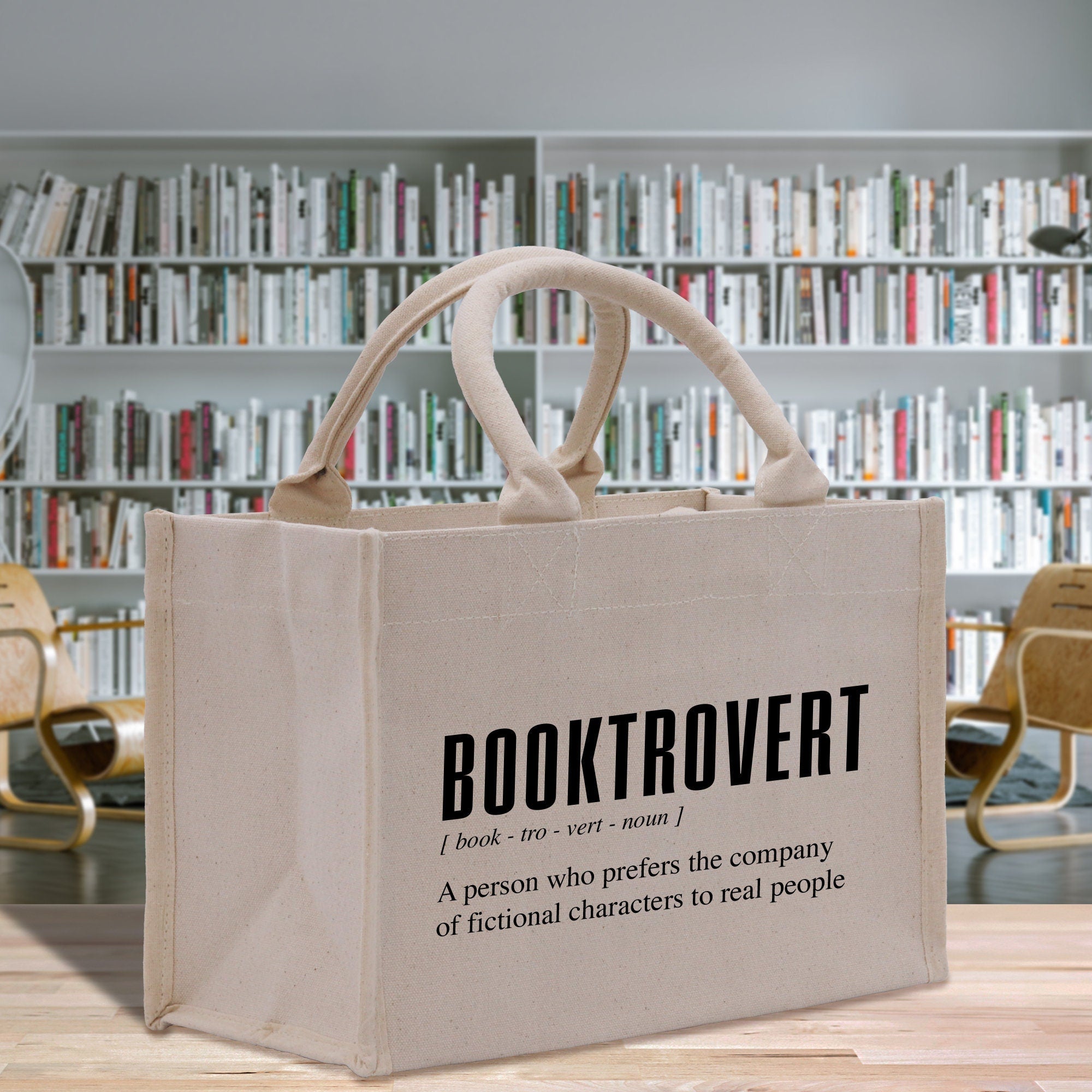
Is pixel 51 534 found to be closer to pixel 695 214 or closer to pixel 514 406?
pixel 695 214

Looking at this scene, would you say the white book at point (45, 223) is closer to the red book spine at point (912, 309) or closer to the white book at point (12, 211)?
the white book at point (12, 211)

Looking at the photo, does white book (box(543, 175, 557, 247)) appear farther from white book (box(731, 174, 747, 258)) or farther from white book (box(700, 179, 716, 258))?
white book (box(731, 174, 747, 258))

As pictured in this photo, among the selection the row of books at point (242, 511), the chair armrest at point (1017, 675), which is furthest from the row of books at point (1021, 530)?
the chair armrest at point (1017, 675)

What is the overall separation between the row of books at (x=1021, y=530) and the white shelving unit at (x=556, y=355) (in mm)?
75

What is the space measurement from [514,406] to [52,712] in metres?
2.59

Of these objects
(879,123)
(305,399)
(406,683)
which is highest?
(879,123)

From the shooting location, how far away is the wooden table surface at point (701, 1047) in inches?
17.0

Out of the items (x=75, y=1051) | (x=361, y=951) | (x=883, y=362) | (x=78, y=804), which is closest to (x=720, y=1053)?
(x=361, y=951)

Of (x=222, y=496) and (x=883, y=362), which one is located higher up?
(x=883, y=362)

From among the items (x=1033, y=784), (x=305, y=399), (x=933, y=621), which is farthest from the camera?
(x=305, y=399)

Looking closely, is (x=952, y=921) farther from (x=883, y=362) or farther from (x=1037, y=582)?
(x=883, y=362)

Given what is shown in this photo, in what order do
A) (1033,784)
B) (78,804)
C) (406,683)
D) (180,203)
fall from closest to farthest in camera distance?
(406,683) < (78,804) < (1033,784) < (180,203)

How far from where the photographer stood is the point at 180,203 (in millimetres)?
4289

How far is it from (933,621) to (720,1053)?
225 millimetres
